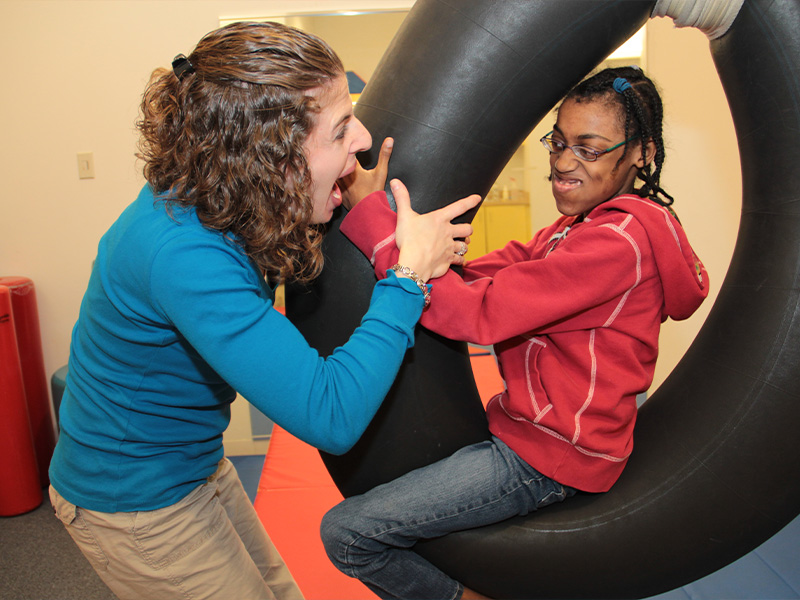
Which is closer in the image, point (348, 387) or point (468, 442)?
point (348, 387)

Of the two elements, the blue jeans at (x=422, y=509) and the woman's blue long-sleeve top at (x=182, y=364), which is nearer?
the woman's blue long-sleeve top at (x=182, y=364)

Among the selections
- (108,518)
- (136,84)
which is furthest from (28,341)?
(108,518)

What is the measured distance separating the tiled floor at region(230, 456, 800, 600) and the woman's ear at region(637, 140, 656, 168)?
1.36 metres

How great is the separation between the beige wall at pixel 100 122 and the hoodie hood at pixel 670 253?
1.78 metres

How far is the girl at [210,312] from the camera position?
75 cm

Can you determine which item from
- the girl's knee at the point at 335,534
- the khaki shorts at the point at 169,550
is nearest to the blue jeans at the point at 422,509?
the girl's knee at the point at 335,534

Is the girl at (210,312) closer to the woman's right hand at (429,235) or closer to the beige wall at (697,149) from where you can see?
the woman's right hand at (429,235)

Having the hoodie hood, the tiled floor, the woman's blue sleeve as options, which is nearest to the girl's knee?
the woman's blue sleeve

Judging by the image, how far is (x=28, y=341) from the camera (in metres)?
2.68

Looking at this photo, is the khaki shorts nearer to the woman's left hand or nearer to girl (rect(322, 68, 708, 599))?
girl (rect(322, 68, 708, 599))

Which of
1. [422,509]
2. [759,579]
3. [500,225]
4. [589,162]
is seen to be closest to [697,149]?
[500,225]

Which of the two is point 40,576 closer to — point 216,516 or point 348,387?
point 216,516

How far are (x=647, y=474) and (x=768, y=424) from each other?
225 mm

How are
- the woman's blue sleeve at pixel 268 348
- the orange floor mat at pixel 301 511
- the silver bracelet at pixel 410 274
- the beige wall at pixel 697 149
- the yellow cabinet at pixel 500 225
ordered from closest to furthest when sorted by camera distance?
the woman's blue sleeve at pixel 268 348, the silver bracelet at pixel 410 274, the orange floor mat at pixel 301 511, the beige wall at pixel 697 149, the yellow cabinet at pixel 500 225
